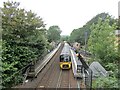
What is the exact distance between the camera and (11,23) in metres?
26.5

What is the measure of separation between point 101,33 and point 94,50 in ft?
8.84

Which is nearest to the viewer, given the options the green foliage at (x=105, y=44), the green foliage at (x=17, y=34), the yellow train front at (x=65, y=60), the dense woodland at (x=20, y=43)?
the dense woodland at (x=20, y=43)

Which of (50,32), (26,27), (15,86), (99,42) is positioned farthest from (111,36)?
(50,32)

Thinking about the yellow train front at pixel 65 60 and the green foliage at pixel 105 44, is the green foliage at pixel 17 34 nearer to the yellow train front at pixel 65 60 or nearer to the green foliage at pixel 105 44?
the yellow train front at pixel 65 60

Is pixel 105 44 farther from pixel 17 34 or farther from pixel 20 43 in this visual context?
pixel 20 43

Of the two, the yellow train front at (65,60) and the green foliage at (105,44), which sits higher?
the green foliage at (105,44)

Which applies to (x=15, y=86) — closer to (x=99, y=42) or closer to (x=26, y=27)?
(x=26, y=27)

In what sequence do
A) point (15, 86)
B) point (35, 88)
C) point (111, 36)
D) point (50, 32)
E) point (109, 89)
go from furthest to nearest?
1. point (50, 32)
2. point (111, 36)
3. point (35, 88)
4. point (15, 86)
5. point (109, 89)

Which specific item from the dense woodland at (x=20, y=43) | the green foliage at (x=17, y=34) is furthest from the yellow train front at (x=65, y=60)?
the green foliage at (x=17, y=34)

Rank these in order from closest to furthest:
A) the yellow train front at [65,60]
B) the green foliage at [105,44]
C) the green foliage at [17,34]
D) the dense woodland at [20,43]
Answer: the dense woodland at [20,43]
the green foliage at [17,34]
the green foliage at [105,44]
the yellow train front at [65,60]

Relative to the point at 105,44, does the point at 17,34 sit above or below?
above

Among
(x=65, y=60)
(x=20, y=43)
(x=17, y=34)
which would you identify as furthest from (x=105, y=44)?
(x=20, y=43)

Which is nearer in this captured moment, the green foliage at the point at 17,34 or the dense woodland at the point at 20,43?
the dense woodland at the point at 20,43

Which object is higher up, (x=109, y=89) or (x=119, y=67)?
(x=119, y=67)
